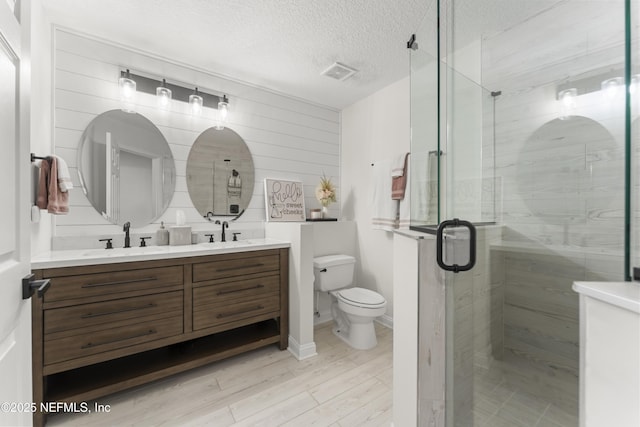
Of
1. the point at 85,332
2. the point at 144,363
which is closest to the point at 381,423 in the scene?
the point at 144,363

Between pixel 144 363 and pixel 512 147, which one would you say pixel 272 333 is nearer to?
pixel 144 363

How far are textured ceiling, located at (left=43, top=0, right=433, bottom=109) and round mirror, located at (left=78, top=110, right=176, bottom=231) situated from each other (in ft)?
2.07

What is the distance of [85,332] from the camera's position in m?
1.47

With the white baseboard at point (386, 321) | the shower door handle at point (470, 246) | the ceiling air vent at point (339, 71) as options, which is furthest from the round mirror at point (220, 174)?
the shower door handle at point (470, 246)

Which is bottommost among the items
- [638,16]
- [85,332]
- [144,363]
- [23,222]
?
[144,363]

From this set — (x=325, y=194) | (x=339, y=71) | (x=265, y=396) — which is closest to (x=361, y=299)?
(x=265, y=396)

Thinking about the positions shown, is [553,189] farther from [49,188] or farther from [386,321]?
[49,188]

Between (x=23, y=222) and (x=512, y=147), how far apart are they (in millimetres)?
1975

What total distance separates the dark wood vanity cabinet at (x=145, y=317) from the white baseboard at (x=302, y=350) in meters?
0.11

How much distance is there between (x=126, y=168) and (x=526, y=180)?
2717 millimetres

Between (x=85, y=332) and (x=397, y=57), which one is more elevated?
(x=397, y=57)

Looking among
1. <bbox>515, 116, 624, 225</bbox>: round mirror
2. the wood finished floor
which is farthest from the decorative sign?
<bbox>515, 116, 624, 225</bbox>: round mirror

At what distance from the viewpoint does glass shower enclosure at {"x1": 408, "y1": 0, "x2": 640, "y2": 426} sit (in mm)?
848

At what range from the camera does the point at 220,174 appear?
8.05 feet
